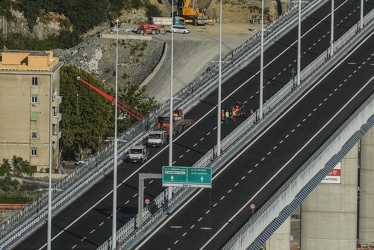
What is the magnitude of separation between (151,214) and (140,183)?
291 cm

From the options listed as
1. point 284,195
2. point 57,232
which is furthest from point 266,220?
point 57,232

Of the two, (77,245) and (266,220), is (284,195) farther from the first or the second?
(77,245)

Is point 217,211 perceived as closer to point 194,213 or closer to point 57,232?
point 194,213

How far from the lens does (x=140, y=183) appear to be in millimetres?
197000

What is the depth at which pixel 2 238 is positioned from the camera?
625 ft

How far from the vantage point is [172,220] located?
645ft

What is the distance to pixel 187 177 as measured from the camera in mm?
198750

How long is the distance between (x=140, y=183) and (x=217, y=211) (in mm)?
7383

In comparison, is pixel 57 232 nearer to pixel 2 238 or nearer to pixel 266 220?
pixel 2 238

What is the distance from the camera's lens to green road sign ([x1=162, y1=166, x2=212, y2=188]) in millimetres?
198625

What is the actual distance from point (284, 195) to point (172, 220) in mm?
10554

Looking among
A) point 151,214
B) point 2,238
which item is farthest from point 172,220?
point 2,238

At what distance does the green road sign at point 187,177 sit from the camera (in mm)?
198625

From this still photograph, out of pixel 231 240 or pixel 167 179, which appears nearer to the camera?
pixel 231 240
